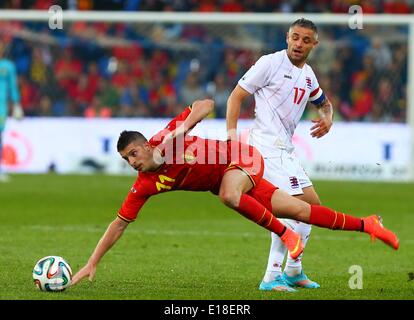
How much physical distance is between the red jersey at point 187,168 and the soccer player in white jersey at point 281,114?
0.91 feet

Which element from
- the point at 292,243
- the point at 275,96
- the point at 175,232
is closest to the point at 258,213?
the point at 292,243

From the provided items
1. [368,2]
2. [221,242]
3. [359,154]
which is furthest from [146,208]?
[368,2]

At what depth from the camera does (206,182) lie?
834 cm

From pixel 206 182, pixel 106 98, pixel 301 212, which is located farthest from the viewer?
pixel 106 98

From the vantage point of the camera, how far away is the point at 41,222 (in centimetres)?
1406

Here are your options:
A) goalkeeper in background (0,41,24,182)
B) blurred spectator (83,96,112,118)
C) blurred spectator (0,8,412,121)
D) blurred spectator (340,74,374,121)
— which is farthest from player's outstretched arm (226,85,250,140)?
blurred spectator (83,96,112,118)

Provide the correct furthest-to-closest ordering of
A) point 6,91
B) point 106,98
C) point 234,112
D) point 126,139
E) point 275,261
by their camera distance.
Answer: point 106,98
point 6,91
point 275,261
point 234,112
point 126,139

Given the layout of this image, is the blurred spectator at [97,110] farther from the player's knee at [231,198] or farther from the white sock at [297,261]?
the player's knee at [231,198]

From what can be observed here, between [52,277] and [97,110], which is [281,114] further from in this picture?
[97,110]

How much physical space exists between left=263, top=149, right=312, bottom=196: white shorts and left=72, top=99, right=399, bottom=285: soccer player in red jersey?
0.84ft

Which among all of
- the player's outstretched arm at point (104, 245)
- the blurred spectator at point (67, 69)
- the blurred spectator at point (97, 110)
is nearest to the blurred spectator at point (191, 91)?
the blurred spectator at point (97, 110)

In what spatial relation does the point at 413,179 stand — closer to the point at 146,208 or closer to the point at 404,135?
the point at 404,135

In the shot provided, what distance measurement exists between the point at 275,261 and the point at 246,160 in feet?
3.15

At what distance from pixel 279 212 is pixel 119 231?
1.27m
